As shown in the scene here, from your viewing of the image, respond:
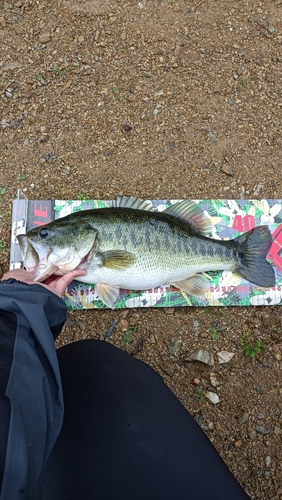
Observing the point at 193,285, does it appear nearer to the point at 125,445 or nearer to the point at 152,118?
the point at 125,445

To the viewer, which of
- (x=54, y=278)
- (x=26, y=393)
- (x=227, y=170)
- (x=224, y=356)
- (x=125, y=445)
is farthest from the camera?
(x=227, y=170)

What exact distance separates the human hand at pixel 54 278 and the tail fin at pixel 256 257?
4.42 feet

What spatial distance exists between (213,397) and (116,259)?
1415mm

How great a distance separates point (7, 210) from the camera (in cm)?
346

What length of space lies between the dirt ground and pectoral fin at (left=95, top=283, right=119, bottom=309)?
0.73 feet

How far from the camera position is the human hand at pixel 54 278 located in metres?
2.48

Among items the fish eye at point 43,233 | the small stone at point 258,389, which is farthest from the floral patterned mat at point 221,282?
the small stone at point 258,389

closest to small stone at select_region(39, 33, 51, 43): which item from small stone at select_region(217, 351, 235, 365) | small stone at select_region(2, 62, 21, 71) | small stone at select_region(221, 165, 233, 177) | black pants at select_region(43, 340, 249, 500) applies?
small stone at select_region(2, 62, 21, 71)

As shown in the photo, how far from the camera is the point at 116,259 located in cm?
298

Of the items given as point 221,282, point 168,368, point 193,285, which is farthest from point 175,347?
point 221,282

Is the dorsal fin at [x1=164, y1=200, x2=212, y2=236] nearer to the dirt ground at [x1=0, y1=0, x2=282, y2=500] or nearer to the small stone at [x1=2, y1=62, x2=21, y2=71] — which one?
the dirt ground at [x1=0, y1=0, x2=282, y2=500]

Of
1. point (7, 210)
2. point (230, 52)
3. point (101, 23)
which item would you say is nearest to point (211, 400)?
point (7, 210)

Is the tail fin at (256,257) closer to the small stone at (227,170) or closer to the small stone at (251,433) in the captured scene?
the small stone at (227,170)

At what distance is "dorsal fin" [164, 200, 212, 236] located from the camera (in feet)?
10.6
